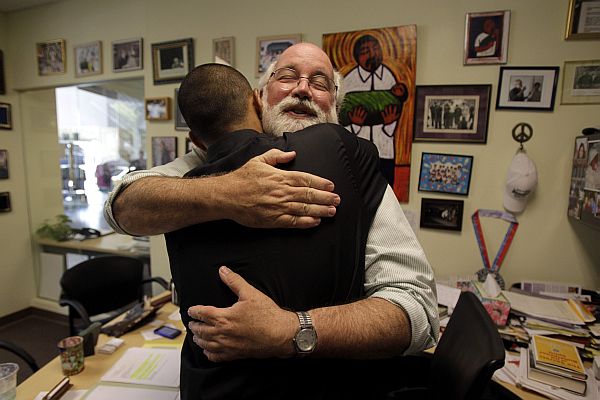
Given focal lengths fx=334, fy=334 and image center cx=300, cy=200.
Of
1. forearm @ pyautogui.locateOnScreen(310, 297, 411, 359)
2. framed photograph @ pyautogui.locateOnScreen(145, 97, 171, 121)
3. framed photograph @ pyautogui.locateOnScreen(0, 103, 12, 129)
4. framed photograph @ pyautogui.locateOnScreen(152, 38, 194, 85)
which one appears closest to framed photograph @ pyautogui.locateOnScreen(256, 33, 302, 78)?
framed photograph @ pyautogui.locateOnScreen(152, 38, 194, 85)

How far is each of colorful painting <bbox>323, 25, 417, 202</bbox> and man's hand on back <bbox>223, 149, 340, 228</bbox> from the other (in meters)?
1.56

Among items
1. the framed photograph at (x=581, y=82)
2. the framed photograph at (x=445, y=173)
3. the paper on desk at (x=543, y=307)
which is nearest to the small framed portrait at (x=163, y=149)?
the framed photograph at (x=445, y=173)

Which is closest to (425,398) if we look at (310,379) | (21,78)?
(310,379)

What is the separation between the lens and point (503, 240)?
200 cm

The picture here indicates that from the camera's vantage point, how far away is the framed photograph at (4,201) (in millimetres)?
3385

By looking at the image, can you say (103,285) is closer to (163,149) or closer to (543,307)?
(163,149)

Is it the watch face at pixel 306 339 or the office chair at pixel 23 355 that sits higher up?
the watch face at pixel 306 339

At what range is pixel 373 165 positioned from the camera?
80cm

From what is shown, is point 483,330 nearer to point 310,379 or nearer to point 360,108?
point 310,379

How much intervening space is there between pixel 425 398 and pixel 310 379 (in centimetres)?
71

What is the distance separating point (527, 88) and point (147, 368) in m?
2.37

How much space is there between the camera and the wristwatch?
25.8 inches

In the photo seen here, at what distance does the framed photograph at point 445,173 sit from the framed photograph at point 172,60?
6.29 feet

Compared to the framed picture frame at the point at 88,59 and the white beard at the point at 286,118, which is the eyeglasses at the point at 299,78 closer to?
the white beard at the point at 286,118
